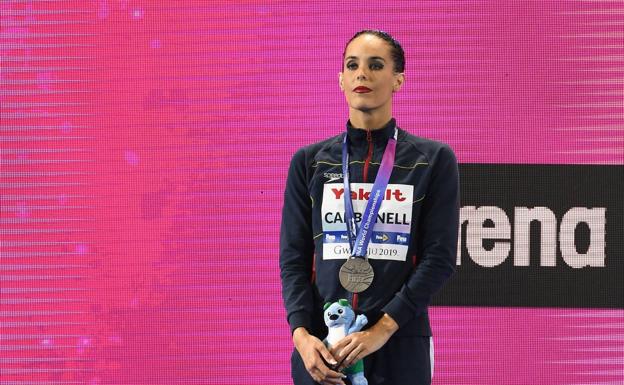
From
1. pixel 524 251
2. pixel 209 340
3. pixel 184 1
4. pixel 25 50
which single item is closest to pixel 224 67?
pixel 184 1

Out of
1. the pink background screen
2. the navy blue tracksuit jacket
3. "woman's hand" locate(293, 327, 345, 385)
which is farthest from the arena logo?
"woman's hand" locate(293, 327, 345, 385)

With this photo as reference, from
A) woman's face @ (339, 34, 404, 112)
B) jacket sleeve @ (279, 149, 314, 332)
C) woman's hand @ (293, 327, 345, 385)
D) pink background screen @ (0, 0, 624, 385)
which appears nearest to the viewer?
woman's hand @ (293, 327, 345, 385)

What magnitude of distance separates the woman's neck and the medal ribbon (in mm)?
86

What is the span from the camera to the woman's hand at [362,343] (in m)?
2.01

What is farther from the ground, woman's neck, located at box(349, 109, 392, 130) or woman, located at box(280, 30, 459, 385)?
woman's neck, located at box(349, 109, 392, 130)

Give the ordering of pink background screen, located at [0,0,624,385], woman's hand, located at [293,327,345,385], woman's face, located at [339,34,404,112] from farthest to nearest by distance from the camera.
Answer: pink background screen, located at [0,0,624,385]
woman's face, located at [339,34,404,112]
woman's hand, located at [293,327,345,385]

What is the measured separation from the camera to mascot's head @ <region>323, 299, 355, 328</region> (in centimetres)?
203

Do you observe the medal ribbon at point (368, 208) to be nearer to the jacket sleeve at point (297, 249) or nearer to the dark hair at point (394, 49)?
the jacket sleeve at point (297, 249)

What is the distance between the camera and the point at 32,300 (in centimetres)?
342

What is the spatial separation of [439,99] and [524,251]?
69 centimetres

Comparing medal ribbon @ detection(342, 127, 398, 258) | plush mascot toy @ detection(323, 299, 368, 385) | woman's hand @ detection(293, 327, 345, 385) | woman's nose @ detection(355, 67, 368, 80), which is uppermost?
woman's nose @ detection(355, 67, 368, 80)

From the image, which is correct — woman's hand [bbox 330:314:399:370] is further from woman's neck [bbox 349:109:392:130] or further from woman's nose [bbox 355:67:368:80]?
woman's nose [bbox 355:67:368:80]

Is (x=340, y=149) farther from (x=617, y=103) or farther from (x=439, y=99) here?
(x=617, y=103)

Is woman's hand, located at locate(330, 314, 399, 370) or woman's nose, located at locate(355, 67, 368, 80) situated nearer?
woman's hand, located at locate(330, 314, 399, 370)
